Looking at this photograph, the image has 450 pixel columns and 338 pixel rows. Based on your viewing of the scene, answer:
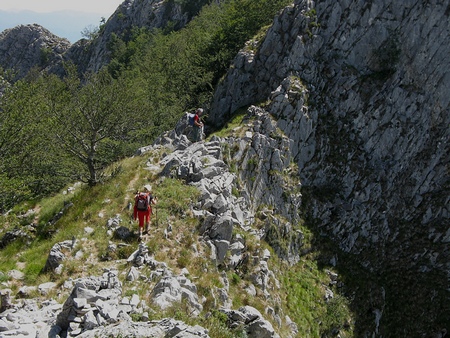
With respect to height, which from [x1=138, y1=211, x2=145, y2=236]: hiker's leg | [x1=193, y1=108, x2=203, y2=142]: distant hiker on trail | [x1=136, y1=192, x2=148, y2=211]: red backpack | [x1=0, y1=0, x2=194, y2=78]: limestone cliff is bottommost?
[x1=138, y1=211, x2=145, y2=236]: hiker's leg

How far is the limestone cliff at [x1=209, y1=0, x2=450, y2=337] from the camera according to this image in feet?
98.2

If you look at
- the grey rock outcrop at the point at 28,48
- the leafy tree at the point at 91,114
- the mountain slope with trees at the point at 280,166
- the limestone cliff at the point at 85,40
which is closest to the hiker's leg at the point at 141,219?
the mountain slope with trees at the point at 280,166

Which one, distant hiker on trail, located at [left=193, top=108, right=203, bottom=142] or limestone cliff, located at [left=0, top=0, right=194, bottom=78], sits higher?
limestone cliff, located at [left=0, top=0, right=194, bottom=78]

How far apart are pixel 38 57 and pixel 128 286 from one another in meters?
134

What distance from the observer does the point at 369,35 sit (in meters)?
31.9

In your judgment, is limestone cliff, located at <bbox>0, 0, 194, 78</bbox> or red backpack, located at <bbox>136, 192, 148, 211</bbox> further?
limestone cliff, located at <bbox>0, 0, 194, 78</bbox>

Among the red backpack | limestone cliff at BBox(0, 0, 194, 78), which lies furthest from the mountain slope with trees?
limestone cliff at BBox(0, 0, 194, 78)

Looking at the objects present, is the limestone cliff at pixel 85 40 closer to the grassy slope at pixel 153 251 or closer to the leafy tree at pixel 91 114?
the leafy tree at pixel 91 114

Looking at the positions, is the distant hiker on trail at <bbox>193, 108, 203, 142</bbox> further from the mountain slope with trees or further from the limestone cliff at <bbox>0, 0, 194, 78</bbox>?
the limestone cliff at <bbox>0, 0, 194, 78</bbox>

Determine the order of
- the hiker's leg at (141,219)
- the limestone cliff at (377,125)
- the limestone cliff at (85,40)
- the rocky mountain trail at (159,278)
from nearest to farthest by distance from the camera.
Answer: the rocky mountain trail at (159,278), the hiker's leg at (141,219), the limestone cliff at (377,125), the limestone cliff at (85,40)

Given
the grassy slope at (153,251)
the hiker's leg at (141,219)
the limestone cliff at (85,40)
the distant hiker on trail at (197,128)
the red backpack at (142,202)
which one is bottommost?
the grassy slope at (153,251)

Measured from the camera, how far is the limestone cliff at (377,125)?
29.9m

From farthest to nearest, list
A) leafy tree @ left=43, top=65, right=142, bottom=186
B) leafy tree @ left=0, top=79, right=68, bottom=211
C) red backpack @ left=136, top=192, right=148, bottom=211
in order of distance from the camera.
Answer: leafy tree @ left=0, top=79, right=68, bottom=211
leafy tree @ left=43, top=65, right=142, bottom=186
red backpack @ left=136, top=192, right=148, bottom=211

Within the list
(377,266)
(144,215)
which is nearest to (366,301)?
(377,266)
